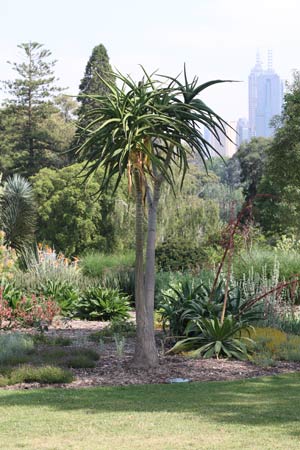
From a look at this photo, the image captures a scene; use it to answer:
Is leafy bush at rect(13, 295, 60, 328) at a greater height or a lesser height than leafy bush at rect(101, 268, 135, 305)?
lesser

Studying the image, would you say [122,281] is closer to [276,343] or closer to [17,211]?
[276,343]

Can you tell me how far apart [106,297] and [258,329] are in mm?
4187

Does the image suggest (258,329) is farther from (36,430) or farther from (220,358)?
(36,430)

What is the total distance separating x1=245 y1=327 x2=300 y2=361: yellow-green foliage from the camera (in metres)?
10.8

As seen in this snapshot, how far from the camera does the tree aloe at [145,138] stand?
9.60 metres

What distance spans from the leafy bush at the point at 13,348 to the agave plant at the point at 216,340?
6.25 ft

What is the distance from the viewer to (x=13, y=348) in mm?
10609

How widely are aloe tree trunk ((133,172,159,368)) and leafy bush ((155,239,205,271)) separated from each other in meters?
10.4

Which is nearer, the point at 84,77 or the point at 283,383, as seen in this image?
the point at 283,383

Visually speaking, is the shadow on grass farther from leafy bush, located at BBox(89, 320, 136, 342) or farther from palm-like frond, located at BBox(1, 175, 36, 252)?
palm-like frond, located at BBox(1, 175, 36, 252)

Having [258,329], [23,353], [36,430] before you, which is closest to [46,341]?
[23,353]

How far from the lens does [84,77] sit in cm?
5456

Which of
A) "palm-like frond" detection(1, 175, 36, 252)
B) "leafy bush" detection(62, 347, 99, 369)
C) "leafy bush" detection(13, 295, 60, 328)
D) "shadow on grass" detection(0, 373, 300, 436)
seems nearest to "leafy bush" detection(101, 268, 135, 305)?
"leafy bush" detection(13, 295, 60, 328)

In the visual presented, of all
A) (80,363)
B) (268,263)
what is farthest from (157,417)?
(268,263)
